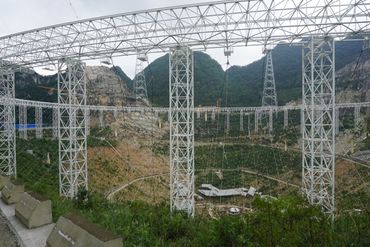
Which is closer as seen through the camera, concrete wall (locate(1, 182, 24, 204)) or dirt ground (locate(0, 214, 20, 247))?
dirt ground (locate(0, 214, 20, 247))

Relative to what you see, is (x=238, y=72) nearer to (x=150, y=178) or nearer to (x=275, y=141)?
(x=275, y=141)

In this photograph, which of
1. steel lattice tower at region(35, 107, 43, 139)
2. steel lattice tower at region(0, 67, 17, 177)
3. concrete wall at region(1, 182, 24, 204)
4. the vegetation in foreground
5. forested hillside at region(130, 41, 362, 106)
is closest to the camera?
the vegetation in foreground

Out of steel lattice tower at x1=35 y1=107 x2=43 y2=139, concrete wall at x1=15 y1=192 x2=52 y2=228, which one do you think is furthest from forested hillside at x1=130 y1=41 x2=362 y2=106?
concrete wall at x1=15 y1=192 x2=52 y2=228

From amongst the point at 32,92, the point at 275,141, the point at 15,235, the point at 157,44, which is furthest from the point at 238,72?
the point at 15,235

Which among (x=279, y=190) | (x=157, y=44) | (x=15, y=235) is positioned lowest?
(x=279, y=190)

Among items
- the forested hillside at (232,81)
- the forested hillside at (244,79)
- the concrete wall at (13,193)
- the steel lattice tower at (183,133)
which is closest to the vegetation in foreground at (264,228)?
the concrete wall at (13,193)

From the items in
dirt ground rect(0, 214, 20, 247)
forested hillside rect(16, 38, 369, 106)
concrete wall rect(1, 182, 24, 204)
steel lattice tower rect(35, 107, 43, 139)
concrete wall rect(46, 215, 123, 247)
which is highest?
forested hillside rect(16, 38, 369, 106)

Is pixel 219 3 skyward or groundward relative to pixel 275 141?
skyward

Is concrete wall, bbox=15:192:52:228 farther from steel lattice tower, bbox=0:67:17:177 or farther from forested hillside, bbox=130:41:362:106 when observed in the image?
forested hillside, bbox=130:41:362:106
